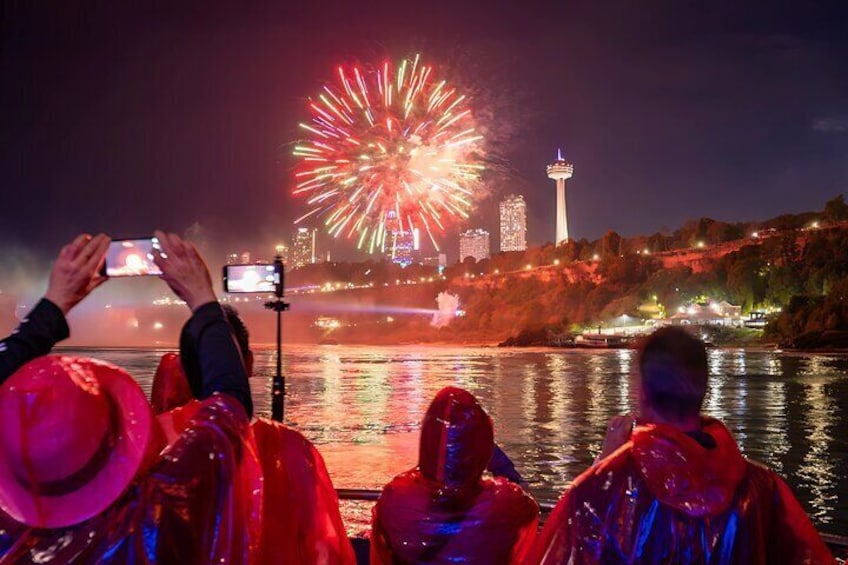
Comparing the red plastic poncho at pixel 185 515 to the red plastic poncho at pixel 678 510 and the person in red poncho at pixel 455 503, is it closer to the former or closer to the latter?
the red plastic poncho at pixel 678 510

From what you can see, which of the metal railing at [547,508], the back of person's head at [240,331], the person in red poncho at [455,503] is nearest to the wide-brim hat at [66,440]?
the person in red poncho at [455,503]

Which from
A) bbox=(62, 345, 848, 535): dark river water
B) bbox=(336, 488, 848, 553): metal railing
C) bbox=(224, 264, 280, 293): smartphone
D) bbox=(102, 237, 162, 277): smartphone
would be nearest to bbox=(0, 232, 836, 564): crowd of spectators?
bbox=(102, 237, 162, 277): smartphone

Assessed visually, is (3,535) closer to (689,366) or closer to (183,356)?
(183,356)

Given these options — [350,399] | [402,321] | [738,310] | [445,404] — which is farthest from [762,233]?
[445,404]

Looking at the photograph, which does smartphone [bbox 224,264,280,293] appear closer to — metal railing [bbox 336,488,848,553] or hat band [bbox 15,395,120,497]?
metal railing [bbox 336,488,848,553]

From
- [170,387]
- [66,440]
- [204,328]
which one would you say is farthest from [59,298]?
[170,387]

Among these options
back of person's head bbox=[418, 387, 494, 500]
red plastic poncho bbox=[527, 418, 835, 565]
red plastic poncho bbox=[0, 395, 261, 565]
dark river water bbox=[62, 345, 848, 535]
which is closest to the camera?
red plastic poncho bbox=[0, 395, 261, 565]
